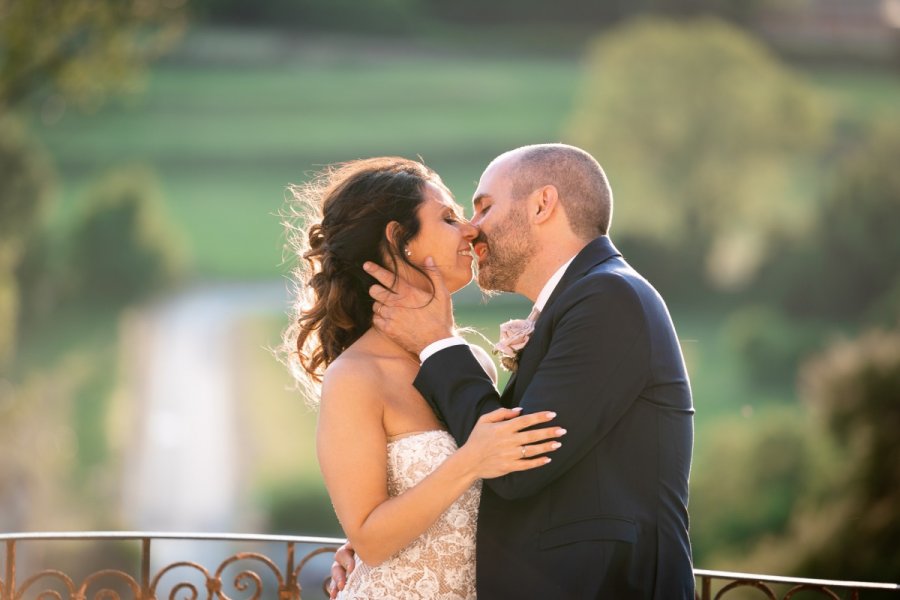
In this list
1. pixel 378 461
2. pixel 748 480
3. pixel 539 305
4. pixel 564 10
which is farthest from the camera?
pixel 564 10

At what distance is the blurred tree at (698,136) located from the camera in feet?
42.4

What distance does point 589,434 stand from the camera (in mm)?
2424

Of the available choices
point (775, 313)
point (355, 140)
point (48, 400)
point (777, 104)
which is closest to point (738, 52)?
point (777, 104)

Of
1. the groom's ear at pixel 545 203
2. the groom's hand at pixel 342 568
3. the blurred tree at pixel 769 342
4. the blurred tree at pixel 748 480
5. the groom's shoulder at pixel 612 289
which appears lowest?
the blurred tree at pixel 748 480

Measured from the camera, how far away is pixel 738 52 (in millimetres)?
13258

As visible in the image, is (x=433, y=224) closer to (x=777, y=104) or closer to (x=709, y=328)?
(x=709, y=328)

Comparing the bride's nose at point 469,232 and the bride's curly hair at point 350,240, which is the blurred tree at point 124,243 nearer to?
the bride's curly hair at point 350,240

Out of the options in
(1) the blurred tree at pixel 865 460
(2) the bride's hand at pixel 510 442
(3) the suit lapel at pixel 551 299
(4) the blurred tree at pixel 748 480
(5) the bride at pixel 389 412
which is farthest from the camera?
(4) the blurred tree at pixel 748 480

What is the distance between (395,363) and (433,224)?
37cm

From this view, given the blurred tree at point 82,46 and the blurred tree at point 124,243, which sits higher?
the blurred tree at point 82,46

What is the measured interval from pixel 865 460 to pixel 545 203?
948cm

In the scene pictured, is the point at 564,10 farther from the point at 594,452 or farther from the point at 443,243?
the point at 594,452

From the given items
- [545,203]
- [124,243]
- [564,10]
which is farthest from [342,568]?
[564,10]

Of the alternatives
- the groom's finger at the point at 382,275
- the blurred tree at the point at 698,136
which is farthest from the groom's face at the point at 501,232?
the blurred tree at the point at 698,136
